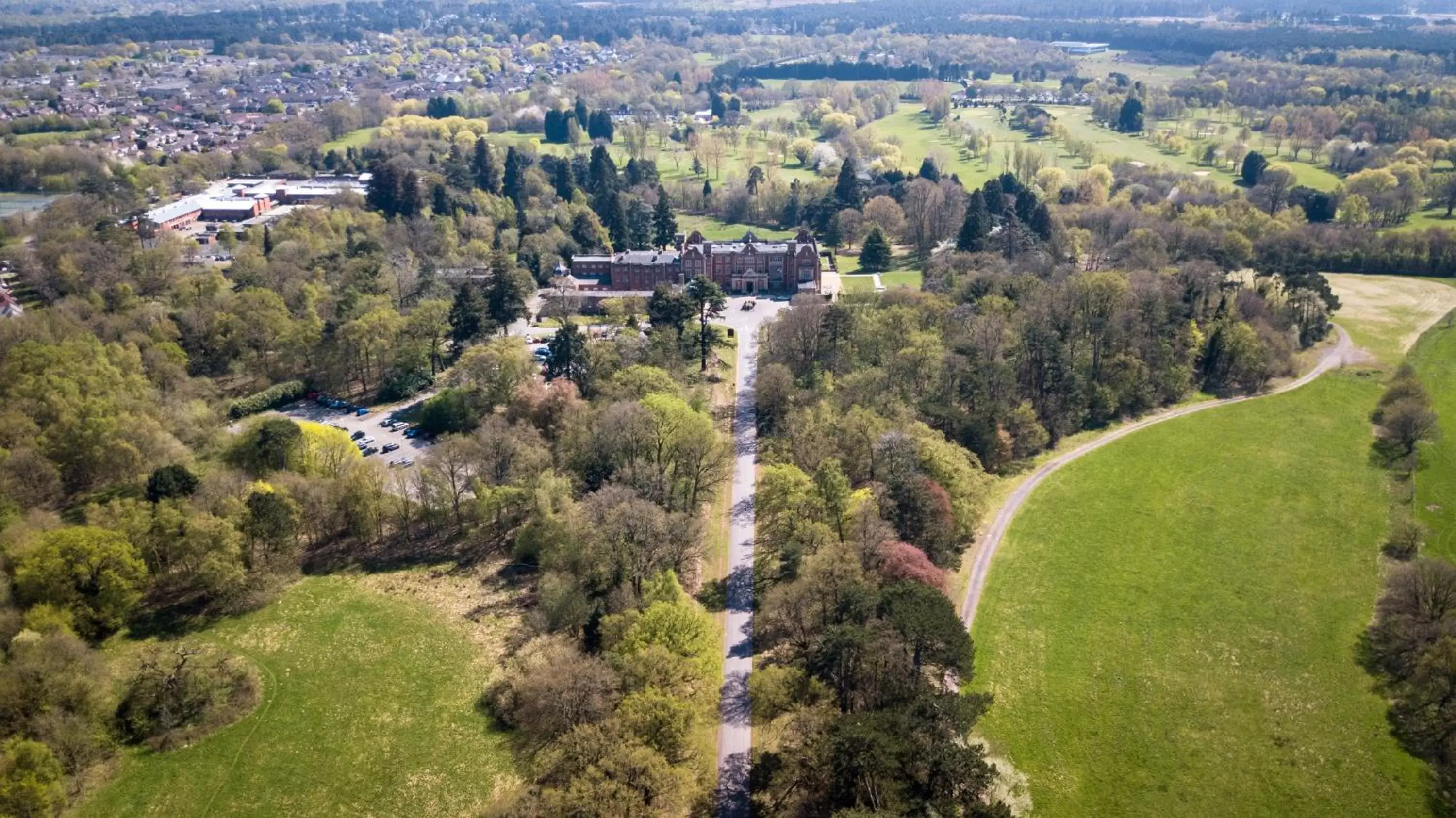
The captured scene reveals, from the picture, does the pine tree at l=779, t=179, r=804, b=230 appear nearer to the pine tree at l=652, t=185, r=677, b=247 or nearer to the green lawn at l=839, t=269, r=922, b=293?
the pine tree at l=652, t=185, r=677, b=247

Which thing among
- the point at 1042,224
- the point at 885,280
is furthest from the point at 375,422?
the point at 1042,224

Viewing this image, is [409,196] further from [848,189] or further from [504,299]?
[848,189]

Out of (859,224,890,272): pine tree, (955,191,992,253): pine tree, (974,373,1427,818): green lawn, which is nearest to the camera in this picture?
(974,373,1427,818): green lawn

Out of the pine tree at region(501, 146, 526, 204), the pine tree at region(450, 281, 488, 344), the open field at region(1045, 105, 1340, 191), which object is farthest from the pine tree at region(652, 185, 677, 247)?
the open field at region(1045, 105, 1340, 191)

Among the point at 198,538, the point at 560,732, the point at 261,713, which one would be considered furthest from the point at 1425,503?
the point at 198,538

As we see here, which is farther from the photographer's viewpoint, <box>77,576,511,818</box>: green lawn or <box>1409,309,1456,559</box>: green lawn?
<box>1409,309,1456,559</box>: green lawn

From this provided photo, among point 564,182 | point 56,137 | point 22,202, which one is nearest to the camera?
point 22,202

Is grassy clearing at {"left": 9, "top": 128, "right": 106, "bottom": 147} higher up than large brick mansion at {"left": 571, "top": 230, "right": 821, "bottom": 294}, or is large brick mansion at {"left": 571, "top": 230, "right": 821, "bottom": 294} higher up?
grassy clearing at {"left": 9, "top": 128, "right": 106, "bottom": 147}
